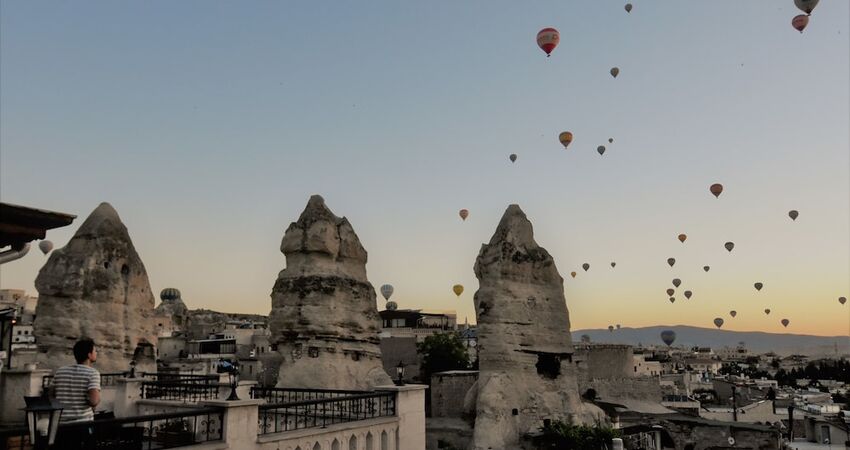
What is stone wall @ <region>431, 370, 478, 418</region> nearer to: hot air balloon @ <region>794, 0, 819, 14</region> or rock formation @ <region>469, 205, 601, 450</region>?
rock formation @ <region>469, 205, 601, 450</region>

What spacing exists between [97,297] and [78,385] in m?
34.5

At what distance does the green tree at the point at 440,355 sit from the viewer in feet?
182

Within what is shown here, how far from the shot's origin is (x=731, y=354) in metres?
193

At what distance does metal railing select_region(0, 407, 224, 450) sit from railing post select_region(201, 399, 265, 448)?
100 mm

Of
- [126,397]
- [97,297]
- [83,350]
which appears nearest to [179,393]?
[126,397]

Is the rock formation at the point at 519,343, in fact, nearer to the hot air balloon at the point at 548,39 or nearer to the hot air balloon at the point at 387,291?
the hot air balloon at the point at 548,39

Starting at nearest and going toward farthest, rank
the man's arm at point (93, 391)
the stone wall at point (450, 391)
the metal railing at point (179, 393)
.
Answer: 1. the man's arm at point (93, 391)
2. the metal railing at point (179, 393)
3. the stone wall at point (450, 391)

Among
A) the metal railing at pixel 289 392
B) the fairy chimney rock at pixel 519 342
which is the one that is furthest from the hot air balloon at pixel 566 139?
the metal railing at pixel 289 392

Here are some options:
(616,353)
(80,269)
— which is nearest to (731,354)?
(616,353)

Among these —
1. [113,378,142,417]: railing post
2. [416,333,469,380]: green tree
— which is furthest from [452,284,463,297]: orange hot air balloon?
[113,378,142,417]: railing post

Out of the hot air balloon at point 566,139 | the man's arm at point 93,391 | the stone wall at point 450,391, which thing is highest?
the hot air balloon at point 566,139

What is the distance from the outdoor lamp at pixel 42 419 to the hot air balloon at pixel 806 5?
92.2ft

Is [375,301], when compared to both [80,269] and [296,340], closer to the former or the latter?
[296,340]

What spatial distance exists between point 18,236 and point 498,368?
28.5 metres
